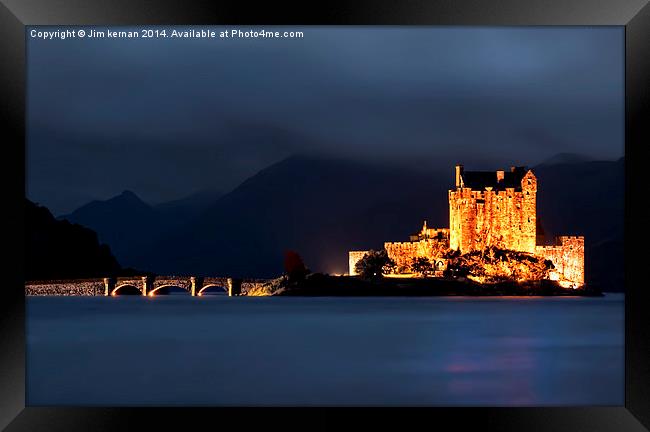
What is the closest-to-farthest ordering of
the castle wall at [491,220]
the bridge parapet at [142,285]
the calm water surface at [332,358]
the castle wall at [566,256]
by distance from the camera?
the calm water surface at [332,358] → the castle wall at [491,220] → the castle wall at [566,256] → the bridge parapet at [142,285]

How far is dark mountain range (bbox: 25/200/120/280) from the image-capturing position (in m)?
68.8

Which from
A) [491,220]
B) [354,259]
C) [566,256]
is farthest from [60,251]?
[566,256]

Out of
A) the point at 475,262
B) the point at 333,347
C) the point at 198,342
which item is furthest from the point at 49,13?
the point at 475,262

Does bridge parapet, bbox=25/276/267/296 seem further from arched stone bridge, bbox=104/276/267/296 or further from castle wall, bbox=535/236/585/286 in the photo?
castle wall, bbox=535/236/585/286

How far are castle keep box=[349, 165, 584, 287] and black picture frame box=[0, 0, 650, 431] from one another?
45743 millimetres

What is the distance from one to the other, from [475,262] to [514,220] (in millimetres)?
3881

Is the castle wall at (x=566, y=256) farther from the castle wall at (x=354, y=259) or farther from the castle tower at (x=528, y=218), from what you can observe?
the castle wall at (x=354, y=259)

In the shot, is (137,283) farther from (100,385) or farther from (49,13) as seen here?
(49,13)

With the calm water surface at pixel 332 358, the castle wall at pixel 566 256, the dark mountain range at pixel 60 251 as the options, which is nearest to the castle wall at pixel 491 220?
the castle wall at pixel 566 256

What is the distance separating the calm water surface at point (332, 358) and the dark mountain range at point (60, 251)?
84.0 feet

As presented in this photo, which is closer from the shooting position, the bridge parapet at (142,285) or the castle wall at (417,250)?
the castle wall at (417,250)

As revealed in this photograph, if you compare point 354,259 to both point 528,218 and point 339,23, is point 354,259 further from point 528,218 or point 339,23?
point 339,23

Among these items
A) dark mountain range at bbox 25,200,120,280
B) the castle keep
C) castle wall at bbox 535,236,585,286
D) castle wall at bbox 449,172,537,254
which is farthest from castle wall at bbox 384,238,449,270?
dark mountain range at bbox 25,200,120,280

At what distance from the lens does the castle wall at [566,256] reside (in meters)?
54.2
